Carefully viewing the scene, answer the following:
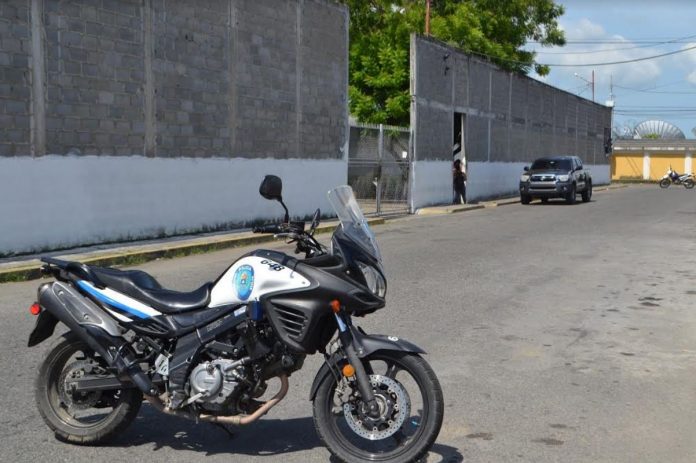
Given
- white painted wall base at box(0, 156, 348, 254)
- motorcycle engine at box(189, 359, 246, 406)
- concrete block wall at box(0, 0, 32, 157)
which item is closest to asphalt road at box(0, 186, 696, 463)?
motorcycle engine at box(189, 359, 246, 406)

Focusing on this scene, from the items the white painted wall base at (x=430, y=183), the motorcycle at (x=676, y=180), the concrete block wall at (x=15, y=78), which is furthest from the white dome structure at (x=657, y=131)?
the concrete block wall at (x=15, y=78)

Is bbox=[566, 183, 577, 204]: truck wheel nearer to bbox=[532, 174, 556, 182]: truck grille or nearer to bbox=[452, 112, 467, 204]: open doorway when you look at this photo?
bbox=[532, 174, 556, 182]: truck grille

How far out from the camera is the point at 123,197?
1477 centimetres

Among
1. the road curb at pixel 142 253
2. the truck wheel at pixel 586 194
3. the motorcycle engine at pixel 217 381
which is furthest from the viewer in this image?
the truck wheel at pixel 586 194

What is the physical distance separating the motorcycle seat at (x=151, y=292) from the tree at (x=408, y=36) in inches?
1056

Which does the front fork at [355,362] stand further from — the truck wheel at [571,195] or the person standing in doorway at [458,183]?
Result: the truck wheel at [571,195]

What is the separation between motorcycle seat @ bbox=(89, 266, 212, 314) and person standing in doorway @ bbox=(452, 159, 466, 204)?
26271 mm

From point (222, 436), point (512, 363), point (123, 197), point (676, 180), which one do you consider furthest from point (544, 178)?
point (222, 436)

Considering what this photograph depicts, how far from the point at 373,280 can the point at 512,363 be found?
2.88 m

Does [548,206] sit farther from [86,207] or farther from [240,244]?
[86,207]

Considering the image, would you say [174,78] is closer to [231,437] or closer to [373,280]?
[231,437]

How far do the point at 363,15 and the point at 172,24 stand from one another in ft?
81.1

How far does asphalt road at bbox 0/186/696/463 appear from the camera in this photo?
187 inches

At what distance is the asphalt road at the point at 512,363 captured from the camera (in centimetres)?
475
